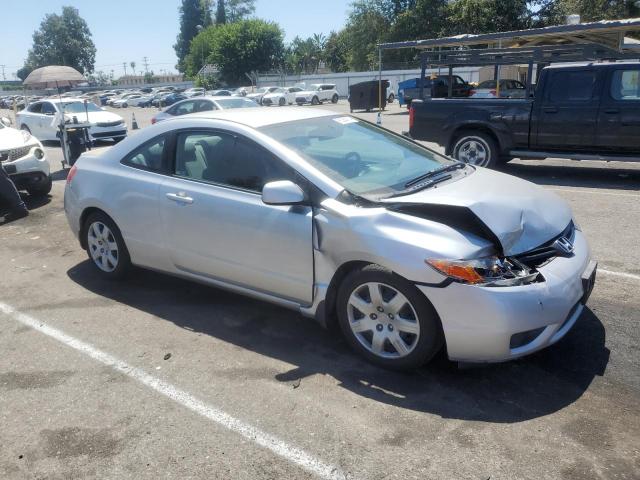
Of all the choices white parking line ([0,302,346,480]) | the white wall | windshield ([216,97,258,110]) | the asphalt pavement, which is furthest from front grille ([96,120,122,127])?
the white wall

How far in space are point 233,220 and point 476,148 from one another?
716 centimetres

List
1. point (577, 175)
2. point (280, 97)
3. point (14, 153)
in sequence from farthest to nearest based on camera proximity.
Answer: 1. point (280, 97)
2. point (577, 175)
3. point (14, 153)

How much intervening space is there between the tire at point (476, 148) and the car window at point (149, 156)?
21.7 ft

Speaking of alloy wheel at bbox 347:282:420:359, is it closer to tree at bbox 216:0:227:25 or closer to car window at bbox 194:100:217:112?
car window at bbox 194:100:217:112

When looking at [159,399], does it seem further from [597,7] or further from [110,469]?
[597,7]

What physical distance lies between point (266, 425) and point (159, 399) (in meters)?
0.74

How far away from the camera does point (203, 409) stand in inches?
131

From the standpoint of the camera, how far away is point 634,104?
8656mm

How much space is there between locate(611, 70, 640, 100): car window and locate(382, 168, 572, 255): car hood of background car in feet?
19.2

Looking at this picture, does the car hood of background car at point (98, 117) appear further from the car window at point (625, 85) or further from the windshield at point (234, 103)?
the car window at point (625, 85)

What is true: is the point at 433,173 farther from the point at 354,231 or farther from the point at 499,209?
the point at 354,231

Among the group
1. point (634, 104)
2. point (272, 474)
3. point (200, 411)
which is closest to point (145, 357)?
point (200, 411)

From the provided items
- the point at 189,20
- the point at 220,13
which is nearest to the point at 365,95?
the point at 220,13

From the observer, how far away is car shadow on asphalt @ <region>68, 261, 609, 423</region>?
3.27 meters
